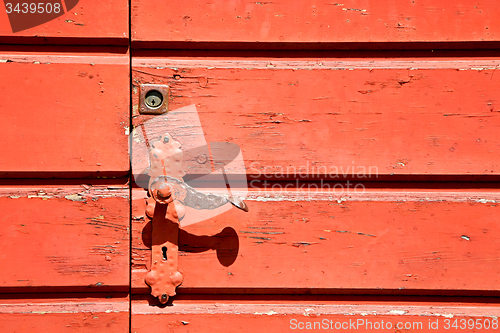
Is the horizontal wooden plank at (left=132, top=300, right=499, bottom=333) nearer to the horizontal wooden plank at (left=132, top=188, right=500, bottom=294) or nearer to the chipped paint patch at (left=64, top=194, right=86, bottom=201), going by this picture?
the horizontal wooden plank at (left=132, top=188, right=500, bottom=294)

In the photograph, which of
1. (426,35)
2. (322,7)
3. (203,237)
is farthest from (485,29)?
(203,237)

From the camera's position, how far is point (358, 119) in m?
0.73

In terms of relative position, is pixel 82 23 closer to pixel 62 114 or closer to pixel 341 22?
pixel 62 114

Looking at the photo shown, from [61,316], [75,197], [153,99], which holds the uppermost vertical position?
[153,99]

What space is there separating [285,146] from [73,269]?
0.56 meters

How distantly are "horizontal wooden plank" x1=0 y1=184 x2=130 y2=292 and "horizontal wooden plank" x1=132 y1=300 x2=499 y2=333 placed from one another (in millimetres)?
131

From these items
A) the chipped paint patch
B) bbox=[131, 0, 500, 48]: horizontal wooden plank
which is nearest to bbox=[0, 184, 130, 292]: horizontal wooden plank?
the chipped paint patch

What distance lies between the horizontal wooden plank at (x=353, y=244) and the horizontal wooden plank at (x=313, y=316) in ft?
0.16

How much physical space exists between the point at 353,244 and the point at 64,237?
26.3 inches

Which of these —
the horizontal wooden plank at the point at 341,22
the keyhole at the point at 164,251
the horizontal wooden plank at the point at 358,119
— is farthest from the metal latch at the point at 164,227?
the horizontal wooden plank at the point at 341,22

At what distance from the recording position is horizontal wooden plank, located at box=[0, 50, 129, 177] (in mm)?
706

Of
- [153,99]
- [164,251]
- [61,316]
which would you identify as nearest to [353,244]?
[164,251]

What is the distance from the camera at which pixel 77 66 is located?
2.33ft

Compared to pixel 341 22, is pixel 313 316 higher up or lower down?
lower down
